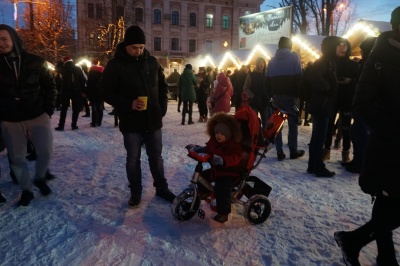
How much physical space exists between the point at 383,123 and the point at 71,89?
340 inches

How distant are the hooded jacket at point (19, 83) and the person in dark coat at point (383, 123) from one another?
3267 mm

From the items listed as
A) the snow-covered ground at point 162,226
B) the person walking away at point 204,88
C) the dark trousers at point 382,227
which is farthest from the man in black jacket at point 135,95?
the person walking away at point 204,88

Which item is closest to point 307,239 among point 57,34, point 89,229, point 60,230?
point 89,229

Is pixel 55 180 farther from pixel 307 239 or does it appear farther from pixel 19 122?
pixel 307 239

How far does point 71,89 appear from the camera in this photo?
9258mm

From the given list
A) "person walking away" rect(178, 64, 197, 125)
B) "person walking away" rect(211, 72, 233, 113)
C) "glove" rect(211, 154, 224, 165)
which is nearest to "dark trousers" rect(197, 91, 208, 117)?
"person walking away" rect(178, 64, 197, 125)

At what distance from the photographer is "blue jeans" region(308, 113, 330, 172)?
492cm

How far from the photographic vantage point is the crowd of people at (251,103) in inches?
85.2

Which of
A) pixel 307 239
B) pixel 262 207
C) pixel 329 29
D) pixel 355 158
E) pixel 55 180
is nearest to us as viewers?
pixel 307 239

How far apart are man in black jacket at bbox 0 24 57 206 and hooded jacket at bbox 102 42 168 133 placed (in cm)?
83

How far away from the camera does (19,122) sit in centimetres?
370

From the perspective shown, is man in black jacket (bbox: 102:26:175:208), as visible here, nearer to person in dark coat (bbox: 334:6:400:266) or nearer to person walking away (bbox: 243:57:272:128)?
person in dark coat (bbox: 334:6:400:266)

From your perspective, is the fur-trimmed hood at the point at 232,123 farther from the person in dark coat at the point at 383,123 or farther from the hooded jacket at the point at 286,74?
the hooded jacket at the point at 286,74

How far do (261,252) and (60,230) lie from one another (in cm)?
189
